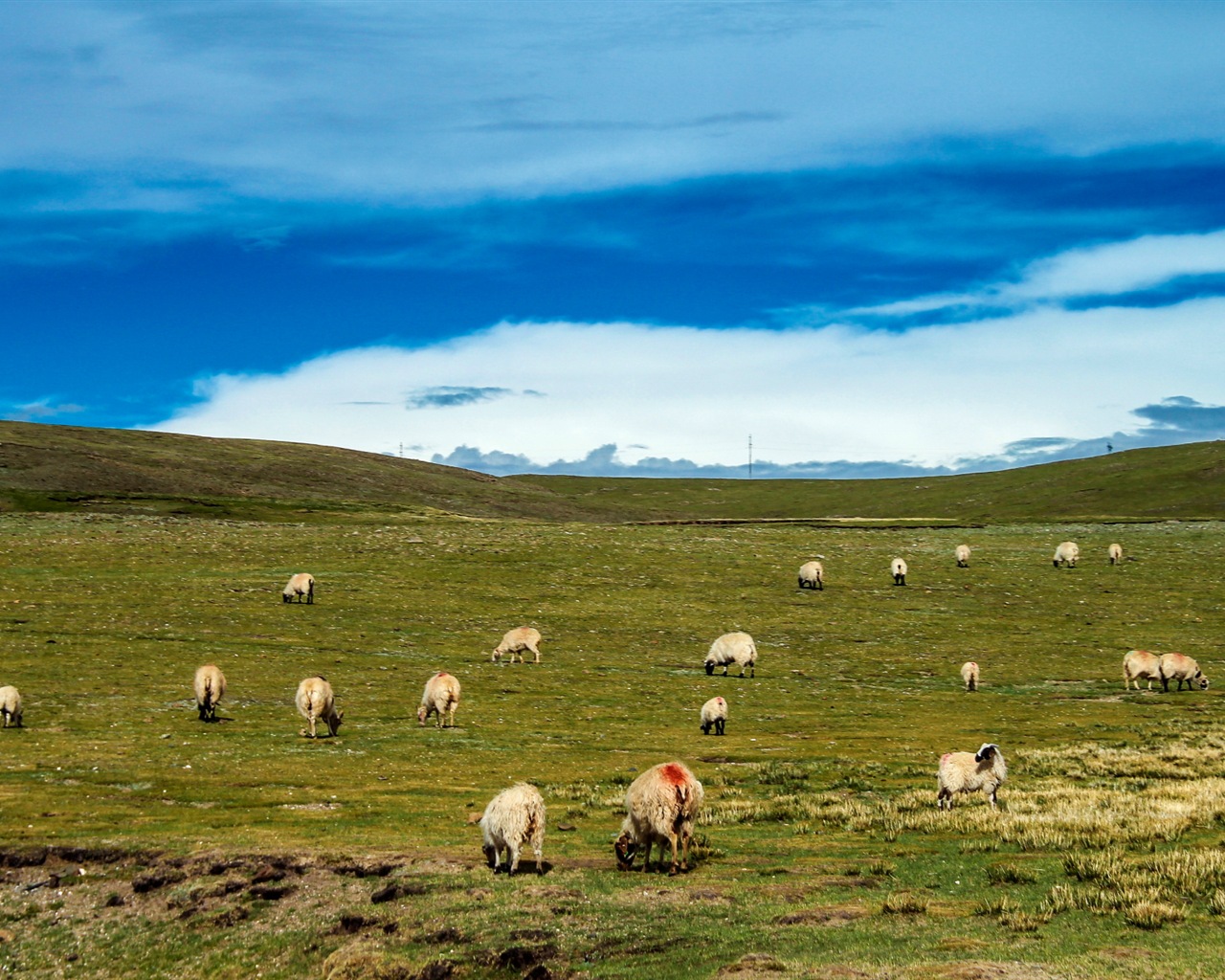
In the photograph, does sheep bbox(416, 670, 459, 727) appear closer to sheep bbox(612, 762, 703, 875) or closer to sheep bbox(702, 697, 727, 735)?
sheep bbox(702, 697, 727, 735)

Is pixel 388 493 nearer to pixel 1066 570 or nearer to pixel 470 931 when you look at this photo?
pixel 1066 570

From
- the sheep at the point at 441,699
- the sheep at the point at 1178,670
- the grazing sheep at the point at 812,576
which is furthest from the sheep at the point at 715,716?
the grazing sheep at the point at 812,576

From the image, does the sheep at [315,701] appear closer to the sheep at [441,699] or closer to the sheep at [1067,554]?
the sheep at [441,699]

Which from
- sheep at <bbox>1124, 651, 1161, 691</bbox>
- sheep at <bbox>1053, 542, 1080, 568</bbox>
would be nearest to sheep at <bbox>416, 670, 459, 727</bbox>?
sheep at <bbox>1124, 651, 1161, 691</bbox>

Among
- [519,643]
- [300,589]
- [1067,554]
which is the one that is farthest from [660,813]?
[1067,554]

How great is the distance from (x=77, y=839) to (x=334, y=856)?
606cm

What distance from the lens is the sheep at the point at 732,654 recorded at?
161ft

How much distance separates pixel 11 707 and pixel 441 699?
13800 mm

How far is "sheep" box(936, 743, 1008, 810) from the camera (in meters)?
24.7

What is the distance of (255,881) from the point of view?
739 inches

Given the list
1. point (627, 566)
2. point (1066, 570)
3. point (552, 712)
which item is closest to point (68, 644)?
point (552, 712)

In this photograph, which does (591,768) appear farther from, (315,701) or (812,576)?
(812,576)

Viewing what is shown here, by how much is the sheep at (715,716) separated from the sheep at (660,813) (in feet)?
54.9

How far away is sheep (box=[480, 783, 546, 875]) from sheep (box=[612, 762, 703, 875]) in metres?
1.55
